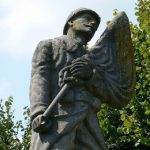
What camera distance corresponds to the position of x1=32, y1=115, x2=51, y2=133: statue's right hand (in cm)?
645

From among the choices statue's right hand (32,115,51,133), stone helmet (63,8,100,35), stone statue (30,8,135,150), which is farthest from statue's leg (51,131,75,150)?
stone helmet (63,8,100,35)

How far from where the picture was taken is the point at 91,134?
21.9 feet

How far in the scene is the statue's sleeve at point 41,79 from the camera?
21.9ft

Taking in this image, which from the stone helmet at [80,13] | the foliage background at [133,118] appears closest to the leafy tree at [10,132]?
the foliage background at [133,118]

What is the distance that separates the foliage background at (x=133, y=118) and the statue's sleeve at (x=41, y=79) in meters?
8.24

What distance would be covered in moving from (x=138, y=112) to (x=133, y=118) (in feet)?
0.79

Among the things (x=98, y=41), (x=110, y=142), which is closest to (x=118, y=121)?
(x=110, y=142)

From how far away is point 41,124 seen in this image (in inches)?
254

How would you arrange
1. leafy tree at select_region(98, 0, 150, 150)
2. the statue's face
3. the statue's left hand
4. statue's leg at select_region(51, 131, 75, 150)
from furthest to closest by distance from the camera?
leafy tree at select_region(98, 0, 150, 150) < the statue's face < the statue's left hand < statue's leg at select_region(51, 131, 75, 150)

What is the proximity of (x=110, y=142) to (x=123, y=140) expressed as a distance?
976 mm

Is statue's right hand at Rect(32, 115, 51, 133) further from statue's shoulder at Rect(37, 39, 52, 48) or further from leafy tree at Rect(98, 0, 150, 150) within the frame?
leafy tree at Rect(98, 0, 150, 150)

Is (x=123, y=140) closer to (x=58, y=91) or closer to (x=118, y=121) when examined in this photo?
(x=118, y=121)

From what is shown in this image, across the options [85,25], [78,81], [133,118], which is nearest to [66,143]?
[78,81]

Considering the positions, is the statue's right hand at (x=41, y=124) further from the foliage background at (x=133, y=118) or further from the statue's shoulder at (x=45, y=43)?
the foliage background at (x=133, y=118)
